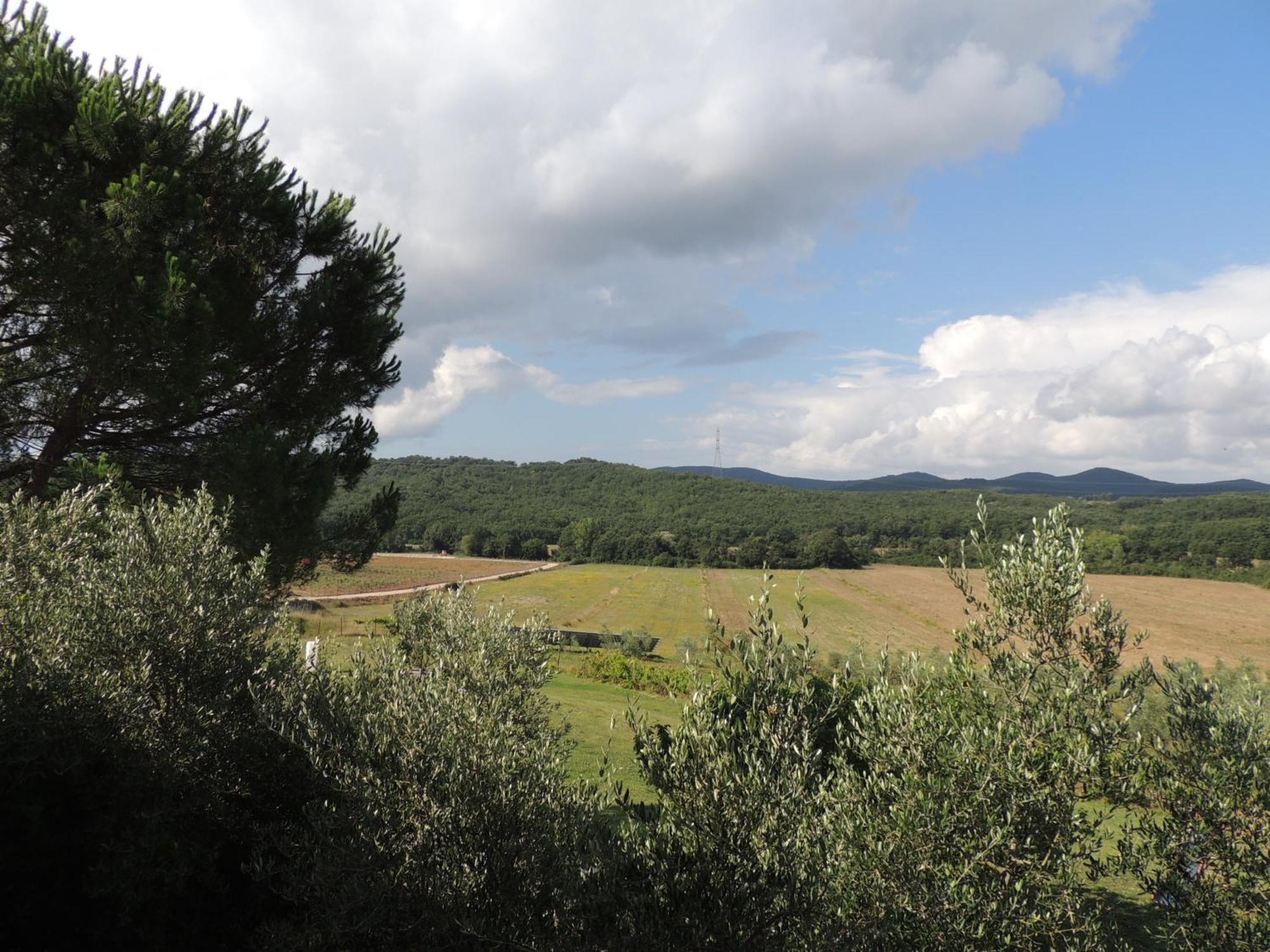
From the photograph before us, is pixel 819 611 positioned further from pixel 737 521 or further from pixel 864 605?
pixel 737 521

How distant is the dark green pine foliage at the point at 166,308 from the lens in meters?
13.1

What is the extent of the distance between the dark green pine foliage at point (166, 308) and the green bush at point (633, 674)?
79.2 ft

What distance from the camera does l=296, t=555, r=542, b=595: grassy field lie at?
230 ft

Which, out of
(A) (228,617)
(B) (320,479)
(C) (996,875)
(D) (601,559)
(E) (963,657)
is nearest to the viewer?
(C) (996,875)

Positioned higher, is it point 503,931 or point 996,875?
point 996,875

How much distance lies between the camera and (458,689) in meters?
9.38

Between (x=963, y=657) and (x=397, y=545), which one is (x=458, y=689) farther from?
(x=397, y=545)

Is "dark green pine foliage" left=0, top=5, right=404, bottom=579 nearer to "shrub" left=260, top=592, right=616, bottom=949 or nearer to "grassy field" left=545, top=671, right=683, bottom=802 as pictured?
"shrub" left=260, top=592, right=616, bottom=949

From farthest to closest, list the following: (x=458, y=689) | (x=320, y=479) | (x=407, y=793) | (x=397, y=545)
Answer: (x=397, y=545)
(x=320, y=479)
(x=458, y=689)
(x=407, y=793)

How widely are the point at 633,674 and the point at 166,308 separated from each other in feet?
Answer: 105

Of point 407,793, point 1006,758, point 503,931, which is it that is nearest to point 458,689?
point 407,793

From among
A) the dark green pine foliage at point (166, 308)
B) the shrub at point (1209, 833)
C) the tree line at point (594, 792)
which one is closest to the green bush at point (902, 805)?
the tree line at point (594, 792)

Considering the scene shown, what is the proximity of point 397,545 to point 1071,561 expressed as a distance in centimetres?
11803

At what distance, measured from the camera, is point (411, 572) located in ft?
275
